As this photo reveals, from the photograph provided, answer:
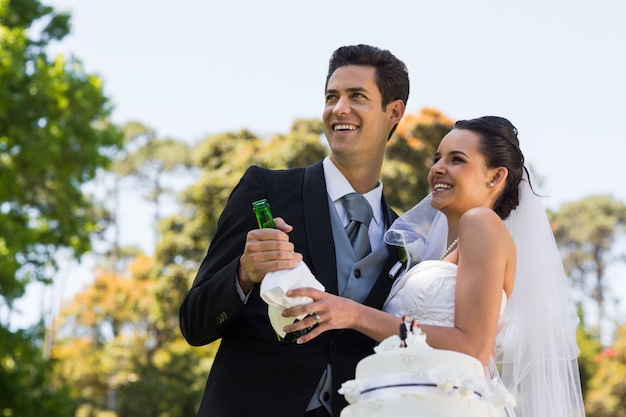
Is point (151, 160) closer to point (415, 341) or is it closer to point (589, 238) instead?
point (589, 238)

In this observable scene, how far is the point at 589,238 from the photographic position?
42312 millimetres

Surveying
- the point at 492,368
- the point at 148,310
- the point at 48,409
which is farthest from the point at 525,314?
the point at 148,310

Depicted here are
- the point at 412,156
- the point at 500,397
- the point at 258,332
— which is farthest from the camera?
the point at 412,156

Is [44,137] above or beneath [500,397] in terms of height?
above

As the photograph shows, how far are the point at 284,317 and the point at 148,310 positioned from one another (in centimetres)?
2829

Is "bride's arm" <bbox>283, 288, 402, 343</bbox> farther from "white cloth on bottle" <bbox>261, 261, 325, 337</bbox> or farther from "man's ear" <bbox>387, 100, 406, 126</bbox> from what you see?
"man's ear" <bbox>387, 100, 406, 126</bbox>

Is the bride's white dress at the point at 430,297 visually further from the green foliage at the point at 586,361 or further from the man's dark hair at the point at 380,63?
the green foliage at the point at 586,361

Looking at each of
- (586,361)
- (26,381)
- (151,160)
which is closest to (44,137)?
(26,381)

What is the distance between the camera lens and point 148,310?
101ft

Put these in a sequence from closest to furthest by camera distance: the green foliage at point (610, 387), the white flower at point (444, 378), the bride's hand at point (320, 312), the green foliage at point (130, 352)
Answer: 1. the white flower at point (444, 378)
2. the bride's hand at point (320, 312)
3. the green foliage at point (130, 352)
4. the green foliage at point (610, 387)

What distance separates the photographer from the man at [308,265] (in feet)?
12.7

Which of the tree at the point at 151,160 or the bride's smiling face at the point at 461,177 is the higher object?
the tree at the point at 151,160

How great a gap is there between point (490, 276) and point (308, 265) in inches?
34.7

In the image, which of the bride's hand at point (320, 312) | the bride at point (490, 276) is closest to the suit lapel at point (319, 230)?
the bride at point (490, 276)
